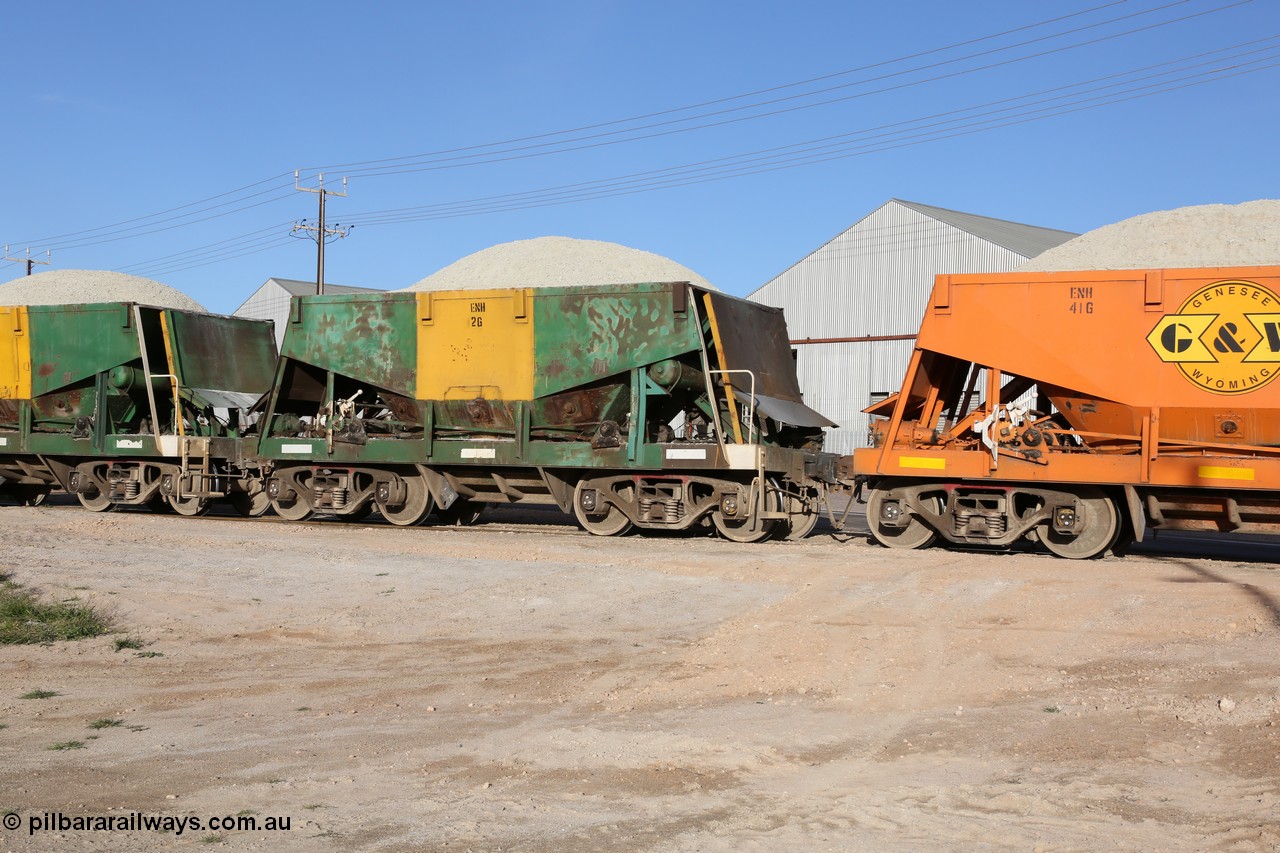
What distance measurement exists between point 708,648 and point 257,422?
13.2m

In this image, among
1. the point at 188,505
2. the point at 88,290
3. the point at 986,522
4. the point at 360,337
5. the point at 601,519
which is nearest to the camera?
the point at 986,522

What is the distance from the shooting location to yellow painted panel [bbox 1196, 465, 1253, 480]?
12.5m

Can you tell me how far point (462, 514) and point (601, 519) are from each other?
2.96m

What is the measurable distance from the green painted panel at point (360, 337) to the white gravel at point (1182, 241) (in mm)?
26355

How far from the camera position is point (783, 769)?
18.1ft

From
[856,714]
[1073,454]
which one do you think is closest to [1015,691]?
[856,714]

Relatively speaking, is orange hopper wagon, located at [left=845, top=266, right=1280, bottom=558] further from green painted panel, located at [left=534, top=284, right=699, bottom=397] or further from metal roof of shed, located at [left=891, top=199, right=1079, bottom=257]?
metal roof of shed, located at [left=891, top=199, right=1079, bottom=257]

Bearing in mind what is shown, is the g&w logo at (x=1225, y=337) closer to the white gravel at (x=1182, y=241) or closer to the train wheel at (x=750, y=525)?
the train wheel at (x=750, y=525)

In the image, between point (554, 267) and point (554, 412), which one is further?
point (554, 267)

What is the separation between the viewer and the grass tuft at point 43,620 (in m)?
8.38

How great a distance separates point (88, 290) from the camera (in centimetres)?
7725

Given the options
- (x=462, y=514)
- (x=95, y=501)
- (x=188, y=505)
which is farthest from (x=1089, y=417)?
(x=95, y=501)

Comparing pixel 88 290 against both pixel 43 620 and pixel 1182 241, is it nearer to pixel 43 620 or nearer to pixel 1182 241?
pixel 1182 241

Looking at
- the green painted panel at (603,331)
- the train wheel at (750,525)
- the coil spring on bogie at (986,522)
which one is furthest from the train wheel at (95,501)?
the coil spring on bogie at (986,522)
